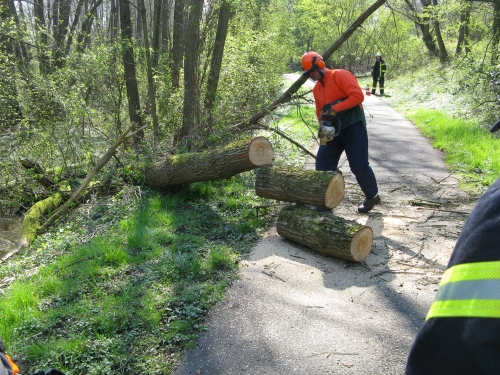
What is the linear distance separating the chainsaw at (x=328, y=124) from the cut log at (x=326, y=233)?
3.71 feet

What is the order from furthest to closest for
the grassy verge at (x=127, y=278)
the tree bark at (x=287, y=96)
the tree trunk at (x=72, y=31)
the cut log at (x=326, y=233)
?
1. the tree trunk at (x=72, y=31)
2. the tree bark at (x=287, y=96)
3. the cut log at (x=326, y=233)
4. the grassy verge at (x=127, y=278)

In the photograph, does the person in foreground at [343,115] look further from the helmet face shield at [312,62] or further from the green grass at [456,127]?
the green grass at [456,127]

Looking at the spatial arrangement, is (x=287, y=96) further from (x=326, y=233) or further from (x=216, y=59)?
(x=326, y=233)

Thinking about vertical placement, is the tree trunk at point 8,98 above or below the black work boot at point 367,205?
above

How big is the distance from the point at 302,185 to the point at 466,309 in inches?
200

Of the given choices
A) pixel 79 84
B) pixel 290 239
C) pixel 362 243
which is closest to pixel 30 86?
pixel 79 84

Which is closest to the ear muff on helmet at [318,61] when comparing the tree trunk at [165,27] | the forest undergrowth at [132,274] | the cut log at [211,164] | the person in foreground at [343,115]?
the person in foreground at [343,115]

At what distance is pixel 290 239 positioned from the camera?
5789mm

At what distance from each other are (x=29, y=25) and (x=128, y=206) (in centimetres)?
914

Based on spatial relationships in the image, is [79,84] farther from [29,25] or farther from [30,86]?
[29,25]

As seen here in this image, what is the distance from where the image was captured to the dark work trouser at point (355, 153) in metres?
6.23

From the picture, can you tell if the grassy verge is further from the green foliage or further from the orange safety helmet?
the orange safety helmet

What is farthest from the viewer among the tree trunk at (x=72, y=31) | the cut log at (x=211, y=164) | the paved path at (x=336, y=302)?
the tree trunk at (x=72, y=31)

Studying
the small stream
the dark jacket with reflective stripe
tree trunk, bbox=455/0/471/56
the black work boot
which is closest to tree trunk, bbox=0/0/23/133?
the small stream
